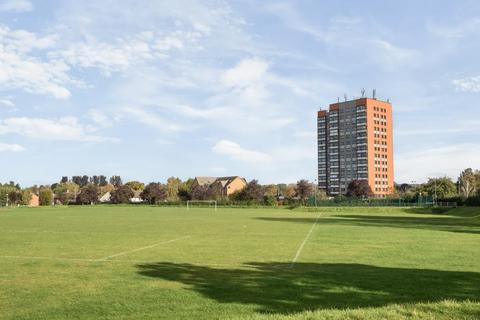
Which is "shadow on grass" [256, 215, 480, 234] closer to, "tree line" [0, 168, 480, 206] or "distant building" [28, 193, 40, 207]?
"tree line" [0, 168, 480, 206]

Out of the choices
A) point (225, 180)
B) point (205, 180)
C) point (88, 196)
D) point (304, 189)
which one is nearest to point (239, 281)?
point (304, 189)

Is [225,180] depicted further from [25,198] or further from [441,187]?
[441,187]

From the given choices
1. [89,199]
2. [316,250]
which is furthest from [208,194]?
[316,250]

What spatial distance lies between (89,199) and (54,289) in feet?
506

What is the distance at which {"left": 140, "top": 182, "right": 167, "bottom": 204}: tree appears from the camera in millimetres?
152500

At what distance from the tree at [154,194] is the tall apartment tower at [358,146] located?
225ft

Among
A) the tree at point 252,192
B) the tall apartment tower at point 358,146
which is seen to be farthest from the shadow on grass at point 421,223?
the tall apartment tower at point 358,146

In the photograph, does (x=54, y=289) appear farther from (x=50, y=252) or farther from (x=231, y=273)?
(x=50, y=252)

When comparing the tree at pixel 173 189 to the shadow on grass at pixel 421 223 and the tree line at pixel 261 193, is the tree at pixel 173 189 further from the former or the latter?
the shadow on grass at pixel 421 223

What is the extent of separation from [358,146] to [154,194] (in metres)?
74.9

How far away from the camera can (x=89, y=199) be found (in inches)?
6265

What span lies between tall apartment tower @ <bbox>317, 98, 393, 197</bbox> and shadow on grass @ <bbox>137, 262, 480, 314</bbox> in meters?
162

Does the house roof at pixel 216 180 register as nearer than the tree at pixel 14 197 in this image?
No

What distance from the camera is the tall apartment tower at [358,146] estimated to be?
173750mm
